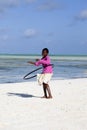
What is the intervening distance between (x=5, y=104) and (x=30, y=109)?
43.4 inches

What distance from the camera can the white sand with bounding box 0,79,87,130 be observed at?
298 inches

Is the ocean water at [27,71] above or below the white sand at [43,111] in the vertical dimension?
below

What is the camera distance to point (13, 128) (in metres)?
7.27

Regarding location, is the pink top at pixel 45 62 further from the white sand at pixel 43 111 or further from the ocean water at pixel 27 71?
the ocean water at pixel 27 71

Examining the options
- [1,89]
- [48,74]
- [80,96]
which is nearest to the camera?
[48,74]

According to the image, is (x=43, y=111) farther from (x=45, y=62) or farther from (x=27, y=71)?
(x=27, y=71)

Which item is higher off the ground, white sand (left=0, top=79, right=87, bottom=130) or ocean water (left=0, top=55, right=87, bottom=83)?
white sand (left=0, top=79, right=87, bottom=130)

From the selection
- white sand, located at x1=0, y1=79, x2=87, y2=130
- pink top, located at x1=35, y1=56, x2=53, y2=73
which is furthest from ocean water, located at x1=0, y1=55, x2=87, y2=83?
pink top, located at x1=35, y1=56, x2=53, y2=73

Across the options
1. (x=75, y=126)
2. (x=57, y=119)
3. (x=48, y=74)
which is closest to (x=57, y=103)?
(x=48, y=74)

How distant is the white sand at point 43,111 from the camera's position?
24.8 feet

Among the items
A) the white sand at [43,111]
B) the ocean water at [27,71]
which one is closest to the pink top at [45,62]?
the white sand at [43,111]

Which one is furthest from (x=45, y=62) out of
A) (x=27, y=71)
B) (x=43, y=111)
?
(x=27, y=71)

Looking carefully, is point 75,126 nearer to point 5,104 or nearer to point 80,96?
point 5,104

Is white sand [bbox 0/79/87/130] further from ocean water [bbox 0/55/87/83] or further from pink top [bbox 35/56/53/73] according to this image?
ocean water [bbox 0/55/87/83]
